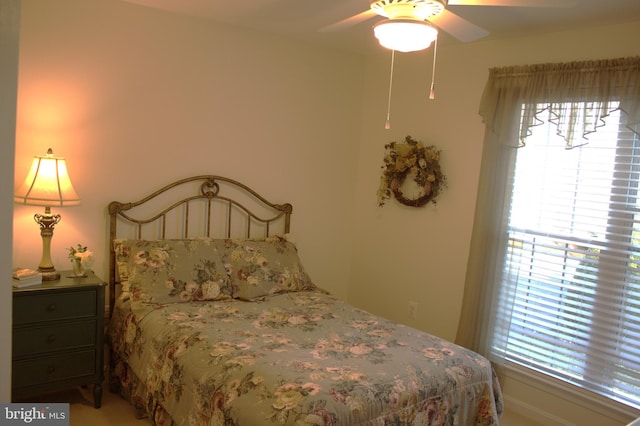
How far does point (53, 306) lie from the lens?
266 centimetres

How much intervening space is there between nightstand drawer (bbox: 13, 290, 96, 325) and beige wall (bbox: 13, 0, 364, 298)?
427 mm

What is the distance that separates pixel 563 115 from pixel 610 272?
3.14ft

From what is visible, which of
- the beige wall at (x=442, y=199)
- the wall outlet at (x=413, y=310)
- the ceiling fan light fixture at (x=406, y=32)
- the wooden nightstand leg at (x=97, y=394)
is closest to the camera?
the ceiling fan light fixture at (x=406, y=32)

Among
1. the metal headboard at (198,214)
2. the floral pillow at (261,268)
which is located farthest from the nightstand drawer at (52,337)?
the floral pillow at (261,268)

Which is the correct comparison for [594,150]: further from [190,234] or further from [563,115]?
[190,234]

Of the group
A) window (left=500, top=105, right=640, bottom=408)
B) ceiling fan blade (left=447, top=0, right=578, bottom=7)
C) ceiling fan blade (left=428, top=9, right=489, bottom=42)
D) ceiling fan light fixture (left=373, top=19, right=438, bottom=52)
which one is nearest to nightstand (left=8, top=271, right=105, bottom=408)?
ceiling fan light fixture (left=373, top=19, right=438, bottom=52)

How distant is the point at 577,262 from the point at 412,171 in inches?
51.6

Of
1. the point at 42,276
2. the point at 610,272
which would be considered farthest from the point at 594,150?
the point at 42,276

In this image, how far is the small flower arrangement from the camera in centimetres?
289

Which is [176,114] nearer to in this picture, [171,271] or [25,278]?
[171,271]

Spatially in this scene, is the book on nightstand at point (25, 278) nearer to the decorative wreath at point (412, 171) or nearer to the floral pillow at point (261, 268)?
the floral pillow at point (261, 268)

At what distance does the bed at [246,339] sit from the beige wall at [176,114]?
19cm

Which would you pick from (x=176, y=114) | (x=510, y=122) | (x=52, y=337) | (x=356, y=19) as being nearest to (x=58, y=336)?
(x=52, y=337)

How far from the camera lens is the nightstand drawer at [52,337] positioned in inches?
102
